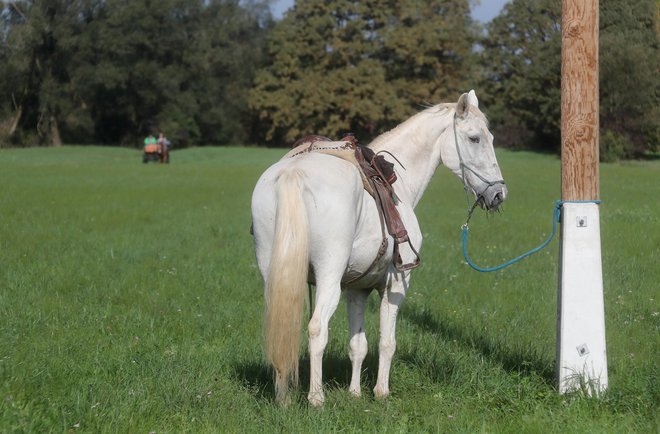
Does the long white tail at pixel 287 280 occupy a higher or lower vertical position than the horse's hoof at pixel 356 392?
higher

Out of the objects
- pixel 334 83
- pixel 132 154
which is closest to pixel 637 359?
pixel 132 154

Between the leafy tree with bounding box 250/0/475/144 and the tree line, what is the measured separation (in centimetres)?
11

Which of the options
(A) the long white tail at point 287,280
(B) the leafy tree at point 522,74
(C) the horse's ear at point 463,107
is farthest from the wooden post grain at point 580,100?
(B) the leafy tree at point 522,74

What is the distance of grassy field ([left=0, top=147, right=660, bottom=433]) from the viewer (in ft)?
17.3

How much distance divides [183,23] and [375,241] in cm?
6768

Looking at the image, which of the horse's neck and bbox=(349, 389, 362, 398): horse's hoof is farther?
the horse's neck

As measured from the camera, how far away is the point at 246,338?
303 inches

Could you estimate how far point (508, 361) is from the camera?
6.83 m

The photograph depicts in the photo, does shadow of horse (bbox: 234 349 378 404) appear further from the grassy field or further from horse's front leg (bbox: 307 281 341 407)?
horse's front leg (bbox: 307 281 341 407)

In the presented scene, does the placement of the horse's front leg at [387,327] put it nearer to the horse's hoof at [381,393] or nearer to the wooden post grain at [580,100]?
the horse's hoof at [381,393]

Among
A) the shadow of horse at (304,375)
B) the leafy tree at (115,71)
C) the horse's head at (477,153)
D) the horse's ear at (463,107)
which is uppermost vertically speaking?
the leafy tree at (115,71)

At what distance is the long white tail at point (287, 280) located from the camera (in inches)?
199

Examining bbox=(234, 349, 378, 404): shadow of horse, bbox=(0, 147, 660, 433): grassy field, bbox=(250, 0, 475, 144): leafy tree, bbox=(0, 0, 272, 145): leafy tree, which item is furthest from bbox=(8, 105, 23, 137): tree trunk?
bbox=(234, 349, 378, 404): shadow of horse

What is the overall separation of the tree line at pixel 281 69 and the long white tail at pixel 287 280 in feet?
189
